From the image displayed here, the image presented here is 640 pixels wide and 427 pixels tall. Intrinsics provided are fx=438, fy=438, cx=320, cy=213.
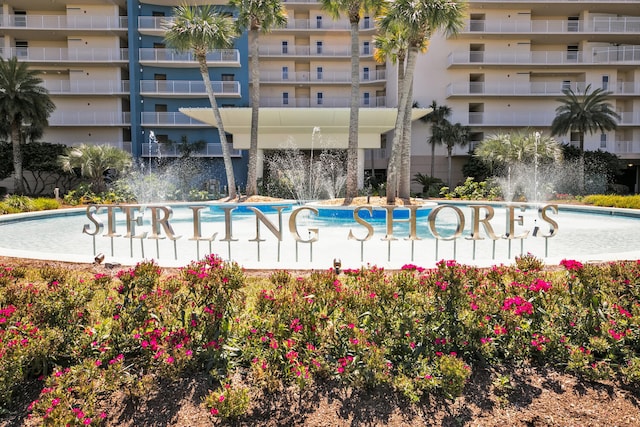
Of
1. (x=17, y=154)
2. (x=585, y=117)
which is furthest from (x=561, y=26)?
(x=17, y=154)

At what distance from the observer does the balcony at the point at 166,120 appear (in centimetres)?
3438

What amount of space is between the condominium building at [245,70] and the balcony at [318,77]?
2.62 metres

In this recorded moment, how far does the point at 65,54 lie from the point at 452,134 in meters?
31.3

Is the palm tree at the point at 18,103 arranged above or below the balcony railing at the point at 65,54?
below

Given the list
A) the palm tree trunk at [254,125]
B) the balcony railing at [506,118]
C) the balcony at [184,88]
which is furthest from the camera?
the balcony railing at [506,118]

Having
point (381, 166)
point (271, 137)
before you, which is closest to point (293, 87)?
point (381, 166)

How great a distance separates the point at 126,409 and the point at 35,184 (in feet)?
123

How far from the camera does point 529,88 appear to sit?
35.1 meters

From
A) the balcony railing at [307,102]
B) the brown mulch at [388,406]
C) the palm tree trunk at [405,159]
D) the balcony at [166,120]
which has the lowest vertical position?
the brown mulch at [388,406]

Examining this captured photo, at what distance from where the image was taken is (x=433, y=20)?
17.1 meters

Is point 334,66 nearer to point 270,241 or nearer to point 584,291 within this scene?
point 270,241

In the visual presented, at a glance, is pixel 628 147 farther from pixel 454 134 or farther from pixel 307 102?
pixel 307 102

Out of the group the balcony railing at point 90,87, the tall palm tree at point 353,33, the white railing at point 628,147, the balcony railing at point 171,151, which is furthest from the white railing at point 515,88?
the balcony railing at point 90,87

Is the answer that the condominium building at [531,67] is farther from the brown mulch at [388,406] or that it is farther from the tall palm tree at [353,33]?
the brown mulch at [388,406]
